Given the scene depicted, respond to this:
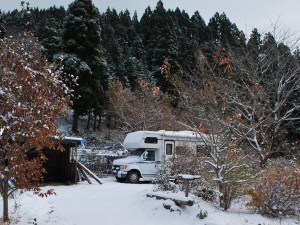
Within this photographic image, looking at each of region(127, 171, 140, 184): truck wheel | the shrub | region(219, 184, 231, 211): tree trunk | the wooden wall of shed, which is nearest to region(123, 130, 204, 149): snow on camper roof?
region(127, 171, 140, 184): truck wheel

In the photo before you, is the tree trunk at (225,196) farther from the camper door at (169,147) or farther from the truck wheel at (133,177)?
the truck wheel at (133,177)

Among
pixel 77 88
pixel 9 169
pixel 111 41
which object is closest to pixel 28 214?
pixel 9 169

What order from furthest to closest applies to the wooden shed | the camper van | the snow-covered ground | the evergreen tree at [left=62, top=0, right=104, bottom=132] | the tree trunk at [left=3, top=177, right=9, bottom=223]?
the evergreen tree at [left=62, top=0, right=104, bottom=132] < the camper van < the wooden shed < the snow-covered ground < the tree trunk at [left=3, top=177, right=9, bottom=223]

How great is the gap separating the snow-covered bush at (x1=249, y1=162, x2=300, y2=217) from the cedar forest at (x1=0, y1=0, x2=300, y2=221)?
0.09 ft

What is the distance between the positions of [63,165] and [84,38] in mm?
15940

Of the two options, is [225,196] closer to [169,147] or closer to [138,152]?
[169,147]

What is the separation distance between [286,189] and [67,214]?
573cm

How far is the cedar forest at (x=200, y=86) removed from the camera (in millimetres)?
10547

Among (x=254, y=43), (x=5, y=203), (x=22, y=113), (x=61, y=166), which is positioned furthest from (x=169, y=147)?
(x=22, y=113)

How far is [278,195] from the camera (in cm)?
961

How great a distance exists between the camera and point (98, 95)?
112 feet

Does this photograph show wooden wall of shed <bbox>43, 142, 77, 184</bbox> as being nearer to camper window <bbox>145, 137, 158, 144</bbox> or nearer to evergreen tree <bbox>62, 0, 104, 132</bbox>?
camper window <bbox>145, 137, 158, 144</bbox>

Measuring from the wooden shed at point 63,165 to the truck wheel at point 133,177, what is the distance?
2.56 m

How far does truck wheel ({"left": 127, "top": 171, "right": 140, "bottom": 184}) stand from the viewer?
17953mm
